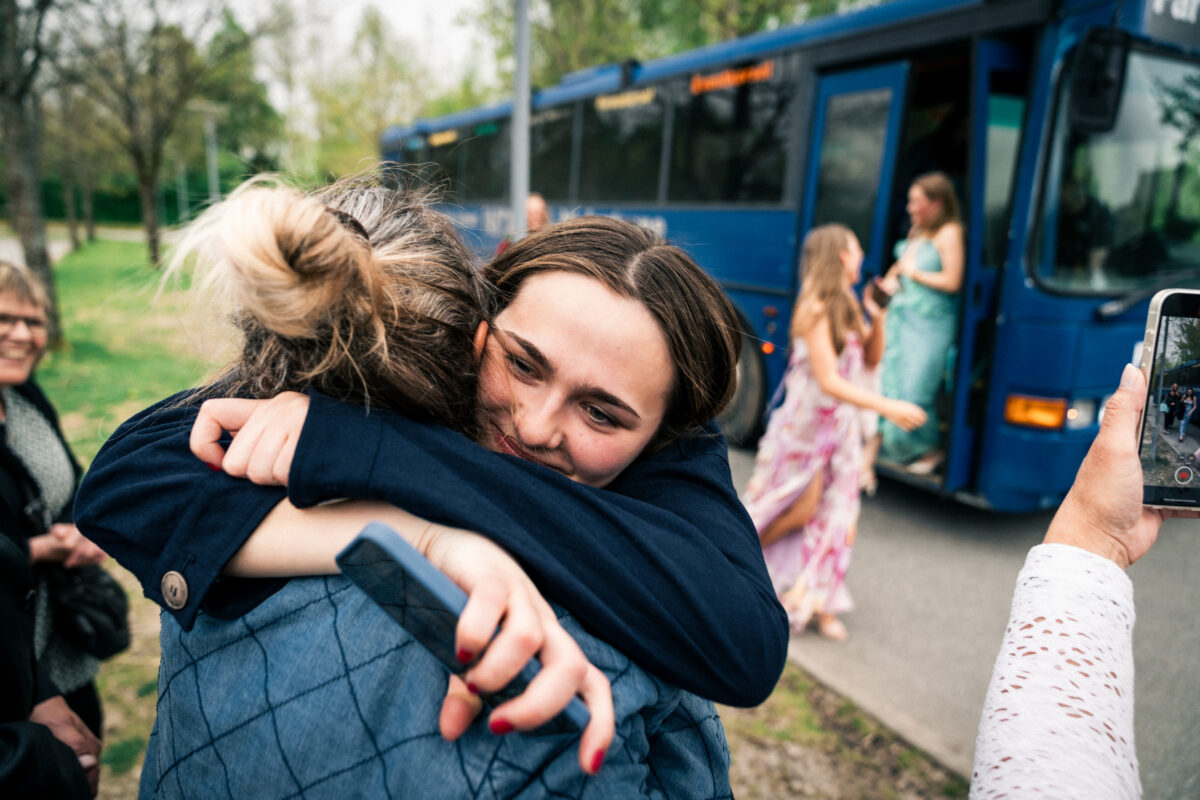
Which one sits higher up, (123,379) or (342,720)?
(342,720)

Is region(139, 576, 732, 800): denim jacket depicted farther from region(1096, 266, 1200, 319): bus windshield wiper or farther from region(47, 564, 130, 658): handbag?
region(1096, 266, 1200, 319): bus windshield wiper

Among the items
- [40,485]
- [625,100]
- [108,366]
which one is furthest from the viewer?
[108,366]

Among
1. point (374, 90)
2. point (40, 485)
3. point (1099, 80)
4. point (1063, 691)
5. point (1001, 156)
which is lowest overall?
point (40, 485)

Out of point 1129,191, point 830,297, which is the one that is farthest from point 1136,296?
point 830,297

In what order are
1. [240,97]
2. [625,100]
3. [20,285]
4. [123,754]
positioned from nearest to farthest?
[20,285], [123,754], [625,100], [240,97]

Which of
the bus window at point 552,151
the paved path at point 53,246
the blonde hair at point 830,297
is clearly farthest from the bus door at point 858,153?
the paved path at point 53,246

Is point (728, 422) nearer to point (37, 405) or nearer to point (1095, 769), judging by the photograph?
point (37, 405)

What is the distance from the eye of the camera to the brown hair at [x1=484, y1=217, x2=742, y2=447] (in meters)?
1.27

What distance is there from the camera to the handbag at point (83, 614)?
221 centimetres

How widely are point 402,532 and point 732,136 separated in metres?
6.74

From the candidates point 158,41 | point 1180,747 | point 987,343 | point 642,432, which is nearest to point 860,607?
point 987,343

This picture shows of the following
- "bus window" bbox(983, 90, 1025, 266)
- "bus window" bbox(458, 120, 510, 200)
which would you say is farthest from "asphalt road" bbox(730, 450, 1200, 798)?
"bus window" bbox(458, 120, 510, 200)

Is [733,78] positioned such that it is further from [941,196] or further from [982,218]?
[982,218]

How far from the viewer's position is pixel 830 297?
385 cm
